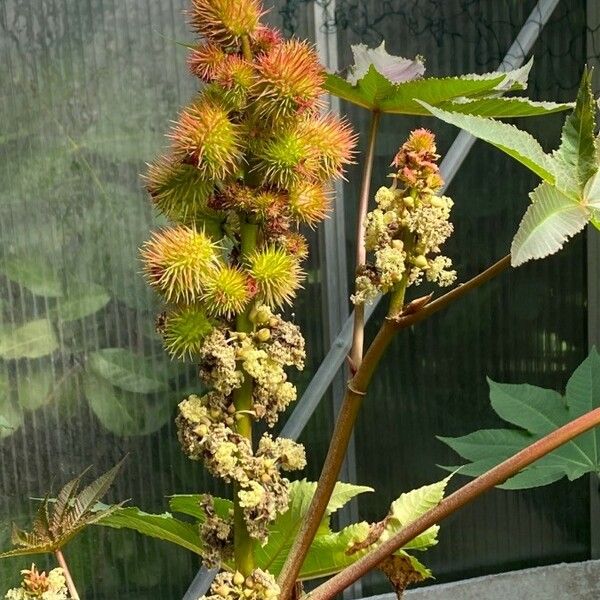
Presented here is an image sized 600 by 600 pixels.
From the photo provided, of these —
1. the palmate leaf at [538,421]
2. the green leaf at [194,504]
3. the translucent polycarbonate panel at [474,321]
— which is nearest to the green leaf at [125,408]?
the translucent polycarbonate panel at [474,321]

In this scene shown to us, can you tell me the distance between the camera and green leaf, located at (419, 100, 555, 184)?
386mm

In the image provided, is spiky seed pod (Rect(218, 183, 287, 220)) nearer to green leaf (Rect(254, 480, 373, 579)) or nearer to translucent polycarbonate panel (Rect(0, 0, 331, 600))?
green leaf (Rect(254, 480, 373, 579))

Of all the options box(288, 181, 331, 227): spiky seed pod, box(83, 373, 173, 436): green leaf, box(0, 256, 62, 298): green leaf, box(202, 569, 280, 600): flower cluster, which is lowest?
box(83, 373, 173, 436): green leaf

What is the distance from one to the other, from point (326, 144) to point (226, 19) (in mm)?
89

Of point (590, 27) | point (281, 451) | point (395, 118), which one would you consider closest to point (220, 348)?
point (281, 451)

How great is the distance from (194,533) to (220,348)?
7.7 inches

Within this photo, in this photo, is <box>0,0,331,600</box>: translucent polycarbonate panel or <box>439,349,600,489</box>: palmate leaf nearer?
<box>439,349,600,489</box>: palmate leaf

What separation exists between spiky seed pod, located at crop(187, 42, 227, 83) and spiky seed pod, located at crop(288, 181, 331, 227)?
8 centimetres

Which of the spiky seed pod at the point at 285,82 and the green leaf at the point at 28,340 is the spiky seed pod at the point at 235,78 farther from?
the green leaf at the point at 28,340

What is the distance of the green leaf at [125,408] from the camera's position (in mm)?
1205

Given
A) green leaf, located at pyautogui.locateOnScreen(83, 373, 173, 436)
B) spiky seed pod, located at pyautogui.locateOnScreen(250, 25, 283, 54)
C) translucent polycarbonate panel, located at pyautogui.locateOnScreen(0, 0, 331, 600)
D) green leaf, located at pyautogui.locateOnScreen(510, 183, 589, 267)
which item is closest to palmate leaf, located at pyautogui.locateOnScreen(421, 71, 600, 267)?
green leaf, located at pyautogui.locateOnScreen(510, 183, 589, 267)

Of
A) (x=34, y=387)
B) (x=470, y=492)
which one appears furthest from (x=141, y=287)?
(x=470, y=492)

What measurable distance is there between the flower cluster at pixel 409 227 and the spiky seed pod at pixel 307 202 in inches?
1.2

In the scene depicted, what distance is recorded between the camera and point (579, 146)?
439 millimetres
